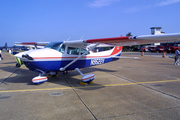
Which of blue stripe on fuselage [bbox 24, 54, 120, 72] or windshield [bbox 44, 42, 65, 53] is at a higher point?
windshield [bbox 44, 42, 65, 53]

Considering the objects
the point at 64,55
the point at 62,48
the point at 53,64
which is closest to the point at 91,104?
the point at 53,64

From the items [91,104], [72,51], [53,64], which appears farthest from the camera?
[72,51]

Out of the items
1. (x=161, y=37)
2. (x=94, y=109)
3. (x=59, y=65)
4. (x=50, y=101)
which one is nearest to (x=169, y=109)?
(x=94, y=109)

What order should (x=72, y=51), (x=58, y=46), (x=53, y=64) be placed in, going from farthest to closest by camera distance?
(x=72, y=51) < (x=58, y=46) < (x=53, y=64)

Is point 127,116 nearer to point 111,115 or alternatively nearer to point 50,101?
point 111,115

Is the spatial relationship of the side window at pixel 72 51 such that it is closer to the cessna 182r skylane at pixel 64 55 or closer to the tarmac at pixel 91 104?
the cessna 182r skylane at pixel 64 55

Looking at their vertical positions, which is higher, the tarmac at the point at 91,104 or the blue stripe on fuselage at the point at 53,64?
the blue stripe on fuselage at the point at 53,64

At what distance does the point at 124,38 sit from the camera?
18.3 ft

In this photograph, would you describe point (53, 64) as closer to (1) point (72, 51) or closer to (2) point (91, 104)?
(1) point (72, 51)

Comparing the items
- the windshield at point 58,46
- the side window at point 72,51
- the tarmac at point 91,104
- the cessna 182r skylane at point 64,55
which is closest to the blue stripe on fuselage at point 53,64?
the cessna 182r skylane at point 64,55

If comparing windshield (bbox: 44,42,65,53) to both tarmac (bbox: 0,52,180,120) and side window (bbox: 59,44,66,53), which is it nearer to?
side window (bbox: 59,44,66,53)

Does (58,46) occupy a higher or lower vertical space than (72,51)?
higher

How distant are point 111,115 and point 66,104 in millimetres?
1364

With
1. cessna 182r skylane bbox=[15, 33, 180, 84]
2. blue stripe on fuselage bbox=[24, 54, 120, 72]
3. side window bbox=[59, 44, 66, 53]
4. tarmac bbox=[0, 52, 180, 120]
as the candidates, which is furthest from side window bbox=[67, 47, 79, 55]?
tarmac bbox=[0, 52, 180, 120]
